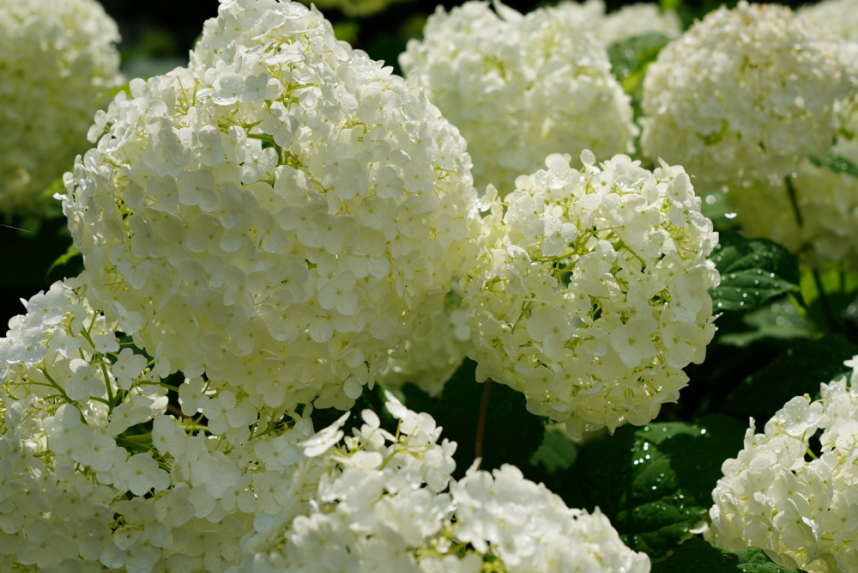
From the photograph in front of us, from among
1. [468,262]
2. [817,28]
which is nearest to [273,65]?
[468,262]

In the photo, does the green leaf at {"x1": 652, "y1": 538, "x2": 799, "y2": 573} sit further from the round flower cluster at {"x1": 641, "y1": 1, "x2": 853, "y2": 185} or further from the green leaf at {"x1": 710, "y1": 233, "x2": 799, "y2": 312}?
the round flower cluster at {"x1": 641, "y1": 1, "x2": 853, "y2": 185}

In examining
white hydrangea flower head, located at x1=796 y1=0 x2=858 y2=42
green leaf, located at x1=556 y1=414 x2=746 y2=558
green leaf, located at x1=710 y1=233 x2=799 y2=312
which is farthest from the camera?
white hydrangea flower head, located at x1=796 y1=0 x2=858 y2=42

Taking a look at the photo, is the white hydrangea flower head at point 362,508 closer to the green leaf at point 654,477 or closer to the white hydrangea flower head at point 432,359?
the green leaf at point 654,477

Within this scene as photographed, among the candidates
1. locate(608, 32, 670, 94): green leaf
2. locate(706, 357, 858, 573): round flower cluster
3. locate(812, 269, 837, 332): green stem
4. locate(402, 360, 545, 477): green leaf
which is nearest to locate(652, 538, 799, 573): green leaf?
locate(706, 357, 858, 573): round flower cluster

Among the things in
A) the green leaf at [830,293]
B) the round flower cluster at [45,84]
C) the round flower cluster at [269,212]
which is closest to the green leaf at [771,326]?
the green leaf at [830,293]

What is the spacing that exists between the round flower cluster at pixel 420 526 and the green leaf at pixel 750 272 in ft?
2.07

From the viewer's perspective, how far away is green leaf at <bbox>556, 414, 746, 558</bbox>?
1113mm

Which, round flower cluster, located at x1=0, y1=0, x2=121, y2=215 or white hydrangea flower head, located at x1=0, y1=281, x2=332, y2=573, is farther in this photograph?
round flower cluster, located at x1=0, y1=0, x2=121, y2=215

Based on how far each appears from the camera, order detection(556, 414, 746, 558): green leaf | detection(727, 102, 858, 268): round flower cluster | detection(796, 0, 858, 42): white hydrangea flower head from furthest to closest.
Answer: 1. detection(796, 0, 858, 42): white hydrangea flower head
2. detection(727, 102, 858, 268): round flower cluster
3. detection(556, 414, 746, 558): green leaf

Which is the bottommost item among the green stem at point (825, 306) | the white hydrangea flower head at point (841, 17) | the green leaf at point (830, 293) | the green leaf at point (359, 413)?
the green leaf at point (830, 293)

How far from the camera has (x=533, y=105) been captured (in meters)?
1.45

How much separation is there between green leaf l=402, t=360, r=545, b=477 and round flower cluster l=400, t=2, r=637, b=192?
1.42 ft

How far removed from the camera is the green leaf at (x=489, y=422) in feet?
3.97

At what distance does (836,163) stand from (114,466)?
165cm
